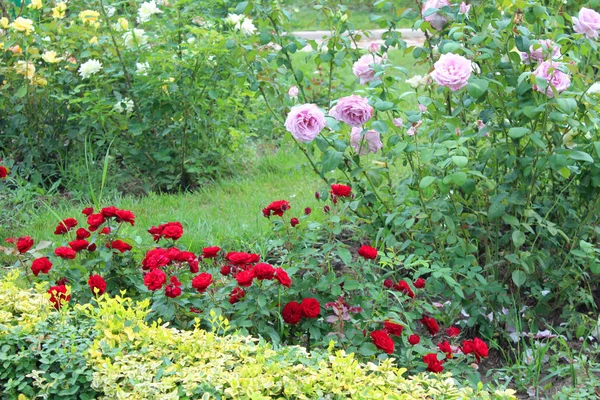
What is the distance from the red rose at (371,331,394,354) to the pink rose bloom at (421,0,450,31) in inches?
54.6

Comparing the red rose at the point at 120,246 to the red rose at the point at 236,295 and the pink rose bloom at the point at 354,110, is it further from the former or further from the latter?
the pink rose bloom at the point at 354,110

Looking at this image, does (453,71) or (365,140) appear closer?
(453,71)

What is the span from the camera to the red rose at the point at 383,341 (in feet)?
9.30

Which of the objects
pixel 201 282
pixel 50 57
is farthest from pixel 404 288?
pixel 50 57

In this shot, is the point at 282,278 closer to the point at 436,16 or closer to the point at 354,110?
the point at 354,110

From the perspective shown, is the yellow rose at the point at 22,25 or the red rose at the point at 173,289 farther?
the yellow rose at the point at 22,25

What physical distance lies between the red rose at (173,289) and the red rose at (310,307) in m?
0.46

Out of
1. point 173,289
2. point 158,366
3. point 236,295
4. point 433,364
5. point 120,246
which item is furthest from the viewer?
point 120,246

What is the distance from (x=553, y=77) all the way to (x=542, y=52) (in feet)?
0.76

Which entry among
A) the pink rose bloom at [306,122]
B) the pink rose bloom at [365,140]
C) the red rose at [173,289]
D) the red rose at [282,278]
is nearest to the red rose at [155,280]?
Answer: the red rose at [173,289]

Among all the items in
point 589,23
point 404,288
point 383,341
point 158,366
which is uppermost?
point 589,23

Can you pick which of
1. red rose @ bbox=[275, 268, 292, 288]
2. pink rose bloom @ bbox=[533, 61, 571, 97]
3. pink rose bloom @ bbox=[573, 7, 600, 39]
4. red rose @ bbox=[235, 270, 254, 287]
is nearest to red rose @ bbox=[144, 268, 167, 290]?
red rose @ bbox=[235, 270, 254, 287]

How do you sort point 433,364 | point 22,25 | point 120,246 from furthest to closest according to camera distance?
point 22,25 → point 120,246 → point 433,364

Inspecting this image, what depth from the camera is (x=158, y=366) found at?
247cm
